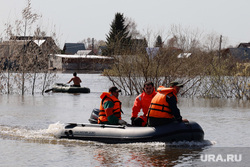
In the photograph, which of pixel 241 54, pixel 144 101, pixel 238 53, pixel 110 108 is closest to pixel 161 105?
pixel 144 101

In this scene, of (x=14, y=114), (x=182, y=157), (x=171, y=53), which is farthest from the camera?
(x=171, y=53)

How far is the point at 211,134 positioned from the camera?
19078 mm

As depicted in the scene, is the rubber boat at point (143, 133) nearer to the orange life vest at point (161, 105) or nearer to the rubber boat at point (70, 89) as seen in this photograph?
the orange life vest at point (161, 105)

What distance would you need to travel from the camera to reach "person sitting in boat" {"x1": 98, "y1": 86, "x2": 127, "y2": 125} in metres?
15.5

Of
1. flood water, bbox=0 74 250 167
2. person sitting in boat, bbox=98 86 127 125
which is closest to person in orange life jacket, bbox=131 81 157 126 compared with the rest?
person sitting in boat, bbox=98 86 127 125

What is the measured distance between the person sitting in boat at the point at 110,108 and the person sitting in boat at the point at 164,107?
3.38 ft

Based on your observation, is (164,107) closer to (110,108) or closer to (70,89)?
(110,108)

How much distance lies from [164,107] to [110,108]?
1628mm

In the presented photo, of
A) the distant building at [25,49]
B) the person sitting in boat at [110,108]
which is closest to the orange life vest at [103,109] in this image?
the person sitting in boat at [110,108]

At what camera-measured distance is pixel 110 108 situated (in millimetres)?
15562

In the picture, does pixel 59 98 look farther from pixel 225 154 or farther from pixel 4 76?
pixel 225 154

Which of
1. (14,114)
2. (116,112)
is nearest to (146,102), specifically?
(116,112)

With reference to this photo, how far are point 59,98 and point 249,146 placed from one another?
21.6m

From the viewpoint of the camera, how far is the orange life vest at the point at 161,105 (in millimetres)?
14530
